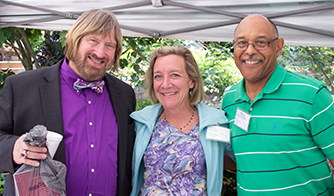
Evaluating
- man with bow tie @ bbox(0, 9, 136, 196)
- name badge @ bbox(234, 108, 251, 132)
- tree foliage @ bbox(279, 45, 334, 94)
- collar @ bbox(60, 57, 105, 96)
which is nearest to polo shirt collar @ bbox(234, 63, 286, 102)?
name badge @ bbox(234, 108, 251, 132)

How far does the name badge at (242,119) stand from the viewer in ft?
5.54

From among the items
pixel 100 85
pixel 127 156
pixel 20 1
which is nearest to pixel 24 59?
pixel 20 1

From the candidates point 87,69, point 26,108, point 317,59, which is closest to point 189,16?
point 87,69

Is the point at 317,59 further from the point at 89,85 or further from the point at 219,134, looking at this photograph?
the point at 89,85

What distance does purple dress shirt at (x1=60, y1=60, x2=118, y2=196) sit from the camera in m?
1.73

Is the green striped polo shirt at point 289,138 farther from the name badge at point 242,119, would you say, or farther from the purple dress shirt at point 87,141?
the purple dress shirt at point 87,141

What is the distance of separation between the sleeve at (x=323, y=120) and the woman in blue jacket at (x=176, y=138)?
23.9 inches

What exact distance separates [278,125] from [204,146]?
57 cm

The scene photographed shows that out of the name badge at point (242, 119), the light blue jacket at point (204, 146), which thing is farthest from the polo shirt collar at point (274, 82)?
the light blue jacket at point (204, 146)

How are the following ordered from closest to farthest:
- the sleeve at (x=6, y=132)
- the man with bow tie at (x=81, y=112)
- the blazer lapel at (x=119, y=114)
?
1. the sleeve at (x=6, y=132)
2. the man with bow tie at (x=81, y=112)
3. the blazer lapel at (x=119, y=114)

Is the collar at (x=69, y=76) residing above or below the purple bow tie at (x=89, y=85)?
above

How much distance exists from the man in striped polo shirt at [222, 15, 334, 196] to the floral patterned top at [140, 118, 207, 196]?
327 millimetres

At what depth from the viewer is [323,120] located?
59.5 inches

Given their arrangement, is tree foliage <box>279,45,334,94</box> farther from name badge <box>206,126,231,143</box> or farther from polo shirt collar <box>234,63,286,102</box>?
name badge <box>206,126,231,143</box>
